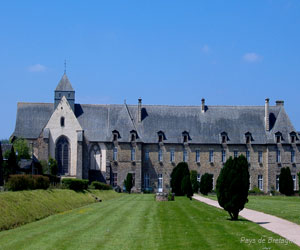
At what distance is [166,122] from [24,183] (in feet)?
143

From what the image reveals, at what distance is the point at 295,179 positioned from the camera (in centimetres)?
7550

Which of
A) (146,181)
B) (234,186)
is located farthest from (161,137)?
(234,186)

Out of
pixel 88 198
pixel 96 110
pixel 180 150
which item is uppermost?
pixel 96 110

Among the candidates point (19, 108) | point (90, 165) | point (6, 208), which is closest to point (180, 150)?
point (90, 165)

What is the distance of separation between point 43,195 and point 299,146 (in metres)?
48.0

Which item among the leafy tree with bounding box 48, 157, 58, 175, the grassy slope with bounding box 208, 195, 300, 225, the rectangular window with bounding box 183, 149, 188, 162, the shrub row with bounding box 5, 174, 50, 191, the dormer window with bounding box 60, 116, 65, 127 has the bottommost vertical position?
the grassy slope with bounding box 208, 195, 300, 225

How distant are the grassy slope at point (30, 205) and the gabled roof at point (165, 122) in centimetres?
3399

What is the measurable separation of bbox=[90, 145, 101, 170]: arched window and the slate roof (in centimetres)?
133

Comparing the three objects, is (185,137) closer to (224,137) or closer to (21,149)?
(224,137)

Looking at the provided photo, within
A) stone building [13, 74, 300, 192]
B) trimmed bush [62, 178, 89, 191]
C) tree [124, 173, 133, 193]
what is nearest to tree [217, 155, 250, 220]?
trimmed bush [62, 178, 89, 191]

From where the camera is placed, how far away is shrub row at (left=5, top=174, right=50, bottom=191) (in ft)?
111

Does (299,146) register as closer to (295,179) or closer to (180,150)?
(295,179)

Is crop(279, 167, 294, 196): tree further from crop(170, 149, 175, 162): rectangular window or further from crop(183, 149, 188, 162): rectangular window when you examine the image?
crop(170, 149, 175, 162): rectangular window

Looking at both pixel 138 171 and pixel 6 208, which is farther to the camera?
pixel 138 171
